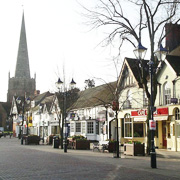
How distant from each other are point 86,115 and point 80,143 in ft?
46.7

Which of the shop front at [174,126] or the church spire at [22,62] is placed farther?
the church spire at [22,62]

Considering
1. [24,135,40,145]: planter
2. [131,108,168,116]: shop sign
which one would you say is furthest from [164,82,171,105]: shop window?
[24,135,40,145]: planter

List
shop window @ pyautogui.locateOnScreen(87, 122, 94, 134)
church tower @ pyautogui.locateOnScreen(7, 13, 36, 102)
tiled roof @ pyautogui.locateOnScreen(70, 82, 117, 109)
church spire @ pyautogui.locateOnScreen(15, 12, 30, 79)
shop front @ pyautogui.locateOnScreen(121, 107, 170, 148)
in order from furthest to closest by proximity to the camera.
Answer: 1. church tower @ pyautogui.locateOnScreen(7, 13, 36, 102)
2. church spire @ pyautogui.locateOnScreen(15, 12, 30, 79)
3. shop window @ pyautogui.locateOnScreen(87, 122, 94, 134)
4. tiled roof @ pyautogui.locateOnScreen(70, 82, 117, 109)
5. shop front @ pyautogui.locateOnScreen(121, 107, 170, 148)

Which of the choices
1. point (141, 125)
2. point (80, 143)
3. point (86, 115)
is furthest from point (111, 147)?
point (86, 115)

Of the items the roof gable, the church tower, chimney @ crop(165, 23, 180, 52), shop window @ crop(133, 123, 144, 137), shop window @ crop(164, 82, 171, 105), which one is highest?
the church tower

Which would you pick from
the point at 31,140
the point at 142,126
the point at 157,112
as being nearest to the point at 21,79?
the point at 31,140

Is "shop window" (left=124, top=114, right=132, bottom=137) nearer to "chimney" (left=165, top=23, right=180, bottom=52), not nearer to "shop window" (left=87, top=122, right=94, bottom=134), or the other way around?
"chimney" (left=165, top=23, right=180, bottom=52)

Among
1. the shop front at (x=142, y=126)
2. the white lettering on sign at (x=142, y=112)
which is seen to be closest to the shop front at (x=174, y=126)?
the shop front at (x=142, y=126)

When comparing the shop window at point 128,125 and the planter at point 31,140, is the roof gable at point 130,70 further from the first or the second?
the planter at point 31,140

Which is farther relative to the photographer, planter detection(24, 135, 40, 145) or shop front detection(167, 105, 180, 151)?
planter detection(24, 135, 40, 145)

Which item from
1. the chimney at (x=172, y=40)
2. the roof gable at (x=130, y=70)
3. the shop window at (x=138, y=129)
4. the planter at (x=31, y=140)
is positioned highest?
the chimney at (x=172, y=40)

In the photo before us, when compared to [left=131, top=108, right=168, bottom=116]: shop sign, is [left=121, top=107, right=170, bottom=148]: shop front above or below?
below

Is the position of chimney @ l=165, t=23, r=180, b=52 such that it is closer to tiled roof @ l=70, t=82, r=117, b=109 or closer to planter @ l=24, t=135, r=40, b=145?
tiled roof @ l=70, t=82, r=117, b=109

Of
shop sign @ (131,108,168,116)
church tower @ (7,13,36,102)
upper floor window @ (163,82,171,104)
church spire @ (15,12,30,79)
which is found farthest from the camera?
church tower @ (7,13,36,102)
